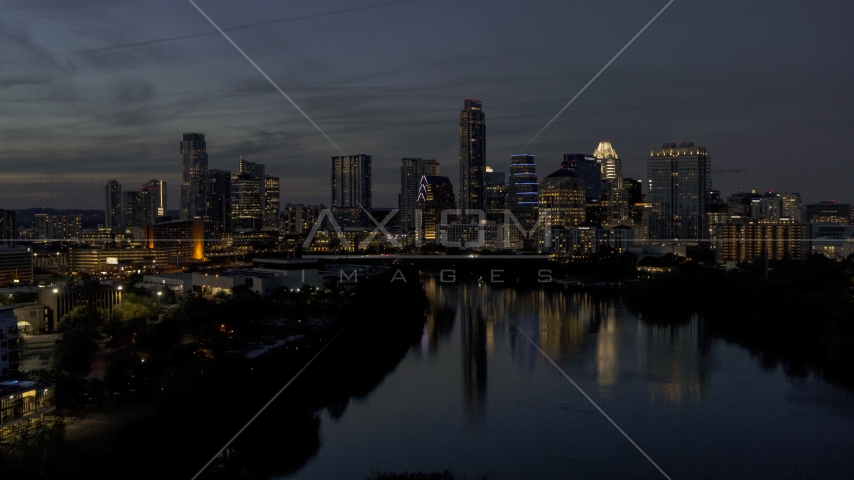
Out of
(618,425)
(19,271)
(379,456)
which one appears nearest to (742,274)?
(618,425)

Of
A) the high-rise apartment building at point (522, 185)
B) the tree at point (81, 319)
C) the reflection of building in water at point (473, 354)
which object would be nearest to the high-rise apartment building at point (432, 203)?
the high-rise apartment building at point (522, 185)

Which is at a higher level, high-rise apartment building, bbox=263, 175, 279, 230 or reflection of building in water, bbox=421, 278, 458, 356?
high-rise apartment building, bbox=263, 175, 279, 230

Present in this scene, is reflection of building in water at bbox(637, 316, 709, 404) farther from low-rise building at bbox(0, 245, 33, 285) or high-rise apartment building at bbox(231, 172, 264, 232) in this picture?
high-rise apartment building at bbox(231, 172, 264, 232)

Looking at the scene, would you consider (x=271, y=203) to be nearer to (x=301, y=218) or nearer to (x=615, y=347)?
(x=301, y=218)

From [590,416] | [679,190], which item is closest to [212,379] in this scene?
[590,416]

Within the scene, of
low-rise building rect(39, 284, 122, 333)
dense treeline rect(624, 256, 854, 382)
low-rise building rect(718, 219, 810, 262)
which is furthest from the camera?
low-rise building rect(718, 219, 810, 262)

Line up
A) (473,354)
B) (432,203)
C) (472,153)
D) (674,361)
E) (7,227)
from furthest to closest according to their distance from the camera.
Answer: (472,153) → (432,203) → (7,227) → (473,354) → (674,361)

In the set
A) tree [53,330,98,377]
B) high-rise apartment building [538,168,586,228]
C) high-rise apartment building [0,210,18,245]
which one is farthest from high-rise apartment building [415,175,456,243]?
tree [53,330,98,377]
